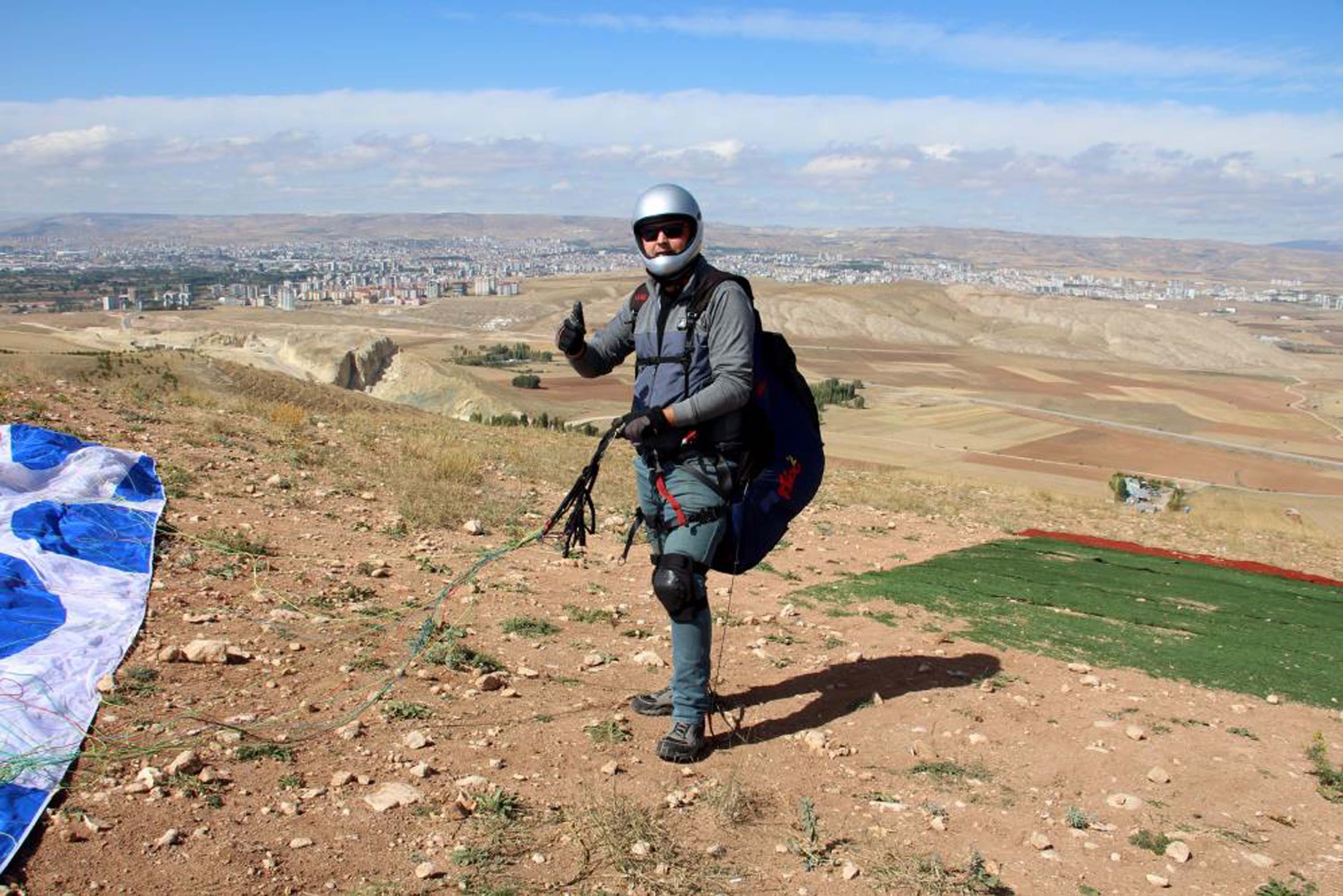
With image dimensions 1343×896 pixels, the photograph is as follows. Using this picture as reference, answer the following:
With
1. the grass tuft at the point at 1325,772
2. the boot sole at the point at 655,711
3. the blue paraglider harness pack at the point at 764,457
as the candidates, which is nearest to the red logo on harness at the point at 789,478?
the blue paraglider harness pack at the point at 764,457

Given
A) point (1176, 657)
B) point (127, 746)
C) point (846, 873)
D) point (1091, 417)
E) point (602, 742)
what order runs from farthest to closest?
point (1091, 417)
point (1176, 657)
point (602, 742)
point (127, 746)
point (846, 873)

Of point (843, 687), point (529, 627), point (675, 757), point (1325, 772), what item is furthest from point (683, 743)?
point (1325, 772)

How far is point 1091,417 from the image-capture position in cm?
7544

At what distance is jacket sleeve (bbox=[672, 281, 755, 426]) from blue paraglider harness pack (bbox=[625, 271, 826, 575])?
0.06m

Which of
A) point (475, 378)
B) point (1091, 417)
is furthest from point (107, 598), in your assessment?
point (1091, 417)

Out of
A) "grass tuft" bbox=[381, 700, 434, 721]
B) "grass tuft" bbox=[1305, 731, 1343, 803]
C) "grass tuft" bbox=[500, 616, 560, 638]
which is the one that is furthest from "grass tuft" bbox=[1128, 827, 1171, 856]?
"grass tuft" bbox=[500, 616, 560, 638]

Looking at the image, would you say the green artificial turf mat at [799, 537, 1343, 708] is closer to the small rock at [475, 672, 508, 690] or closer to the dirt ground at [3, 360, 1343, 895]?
the dirt ground at [3, 360, 1343, 895]

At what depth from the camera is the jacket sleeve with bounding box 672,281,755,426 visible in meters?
4.68

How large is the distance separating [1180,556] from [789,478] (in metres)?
10.9

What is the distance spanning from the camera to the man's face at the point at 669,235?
496 cm

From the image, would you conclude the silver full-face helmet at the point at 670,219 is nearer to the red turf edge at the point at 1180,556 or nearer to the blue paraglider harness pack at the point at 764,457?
the blue paraglider harness pack at the point at 764,457

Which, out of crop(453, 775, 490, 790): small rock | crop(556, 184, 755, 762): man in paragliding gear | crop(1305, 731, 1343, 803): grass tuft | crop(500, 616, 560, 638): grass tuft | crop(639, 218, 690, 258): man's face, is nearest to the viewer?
crop(453, 775, 490, 790): small rock

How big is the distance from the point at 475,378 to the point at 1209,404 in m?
69.7

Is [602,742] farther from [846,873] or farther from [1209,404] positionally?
[1209,404]
